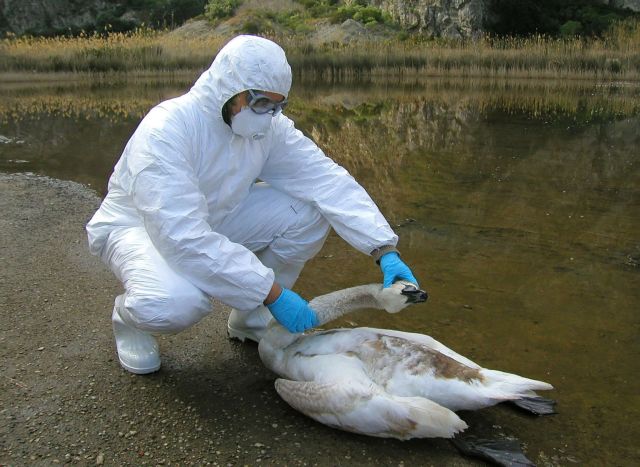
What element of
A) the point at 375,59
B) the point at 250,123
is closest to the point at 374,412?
the point at 250,123

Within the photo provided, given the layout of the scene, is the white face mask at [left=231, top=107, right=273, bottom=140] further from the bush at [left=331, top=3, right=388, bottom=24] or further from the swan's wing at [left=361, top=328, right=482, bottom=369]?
the bush at [left=331, top=3, right=388, bottom=24]

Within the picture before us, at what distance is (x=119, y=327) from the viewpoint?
3354 millimetres

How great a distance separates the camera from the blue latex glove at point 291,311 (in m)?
3.01

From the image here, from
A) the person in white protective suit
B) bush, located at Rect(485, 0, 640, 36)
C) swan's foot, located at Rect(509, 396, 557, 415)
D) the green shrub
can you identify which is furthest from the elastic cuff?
bush, located at Rect(485, 0, 640, 36)

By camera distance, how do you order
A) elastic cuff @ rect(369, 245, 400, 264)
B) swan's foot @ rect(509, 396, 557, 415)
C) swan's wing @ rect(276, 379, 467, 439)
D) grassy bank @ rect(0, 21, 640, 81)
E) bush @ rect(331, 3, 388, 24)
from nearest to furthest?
swan's wing @ rect(276, 379, 467, 439), swan's foot @ rect(509, 396, 557, 415), elastic cuff @ rect(369, 245, 400, 264), grassy bank @ rect(0, 21, 640, 81), bush @ rect(331, 3, 388, 24)

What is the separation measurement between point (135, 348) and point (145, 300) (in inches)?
20.7

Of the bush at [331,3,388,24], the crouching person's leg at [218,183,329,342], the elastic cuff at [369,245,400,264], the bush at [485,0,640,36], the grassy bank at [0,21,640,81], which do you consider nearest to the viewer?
the elastic cuff at [369,245,400,264]

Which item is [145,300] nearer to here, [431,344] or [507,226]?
[431,344]

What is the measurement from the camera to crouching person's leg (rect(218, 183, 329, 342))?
3578mm

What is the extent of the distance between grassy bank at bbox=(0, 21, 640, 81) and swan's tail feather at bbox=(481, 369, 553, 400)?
21.5 m

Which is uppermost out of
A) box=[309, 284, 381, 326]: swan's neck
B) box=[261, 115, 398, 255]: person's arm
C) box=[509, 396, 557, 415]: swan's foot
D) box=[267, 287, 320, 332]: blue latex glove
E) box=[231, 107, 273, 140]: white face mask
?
box=[231, 107, 273, 140]: white face mask

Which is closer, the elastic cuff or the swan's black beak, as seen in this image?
the swan's black beak

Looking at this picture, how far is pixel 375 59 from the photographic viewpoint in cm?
2392

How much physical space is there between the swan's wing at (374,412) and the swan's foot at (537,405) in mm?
548
